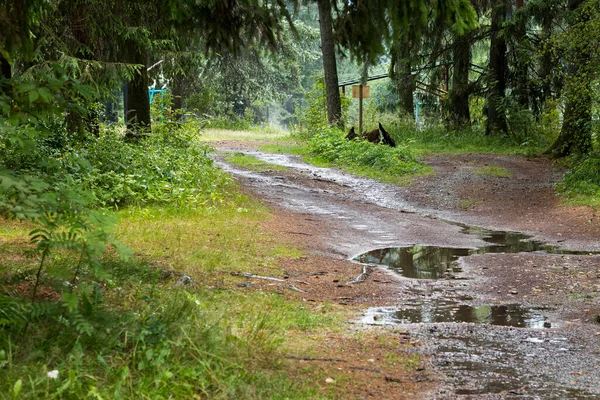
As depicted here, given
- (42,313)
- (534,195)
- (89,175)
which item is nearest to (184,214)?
(89,175)

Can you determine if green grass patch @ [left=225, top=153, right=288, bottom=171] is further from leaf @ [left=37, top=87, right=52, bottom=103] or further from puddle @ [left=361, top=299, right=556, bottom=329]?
leaf @ [left=37, top=87, right=52, bottom=103]

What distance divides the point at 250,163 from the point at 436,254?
12.0 m

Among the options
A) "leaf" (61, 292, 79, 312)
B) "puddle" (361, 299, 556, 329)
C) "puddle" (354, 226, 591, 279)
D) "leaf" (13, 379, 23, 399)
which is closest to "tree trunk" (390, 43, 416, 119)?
"puddle" (354, 226, 591, 279)

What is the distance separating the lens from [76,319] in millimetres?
4473

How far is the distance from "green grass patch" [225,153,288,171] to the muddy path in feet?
2.48

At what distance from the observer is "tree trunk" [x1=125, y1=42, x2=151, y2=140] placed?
1585 cm

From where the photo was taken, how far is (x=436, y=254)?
36.9ft

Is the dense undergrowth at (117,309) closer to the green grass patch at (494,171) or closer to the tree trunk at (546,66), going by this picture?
the green grass patch at (494,171)

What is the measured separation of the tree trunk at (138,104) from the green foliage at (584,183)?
30.0 feet

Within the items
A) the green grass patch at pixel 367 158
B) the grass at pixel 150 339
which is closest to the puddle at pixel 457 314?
the grass at pixel 150 339

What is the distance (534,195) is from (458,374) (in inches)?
503

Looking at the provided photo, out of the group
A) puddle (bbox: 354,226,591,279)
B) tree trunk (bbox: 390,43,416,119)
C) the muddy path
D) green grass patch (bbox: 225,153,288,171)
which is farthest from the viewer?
tree trunk (bbox: 390,43,416,119)

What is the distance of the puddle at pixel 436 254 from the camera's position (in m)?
10.0

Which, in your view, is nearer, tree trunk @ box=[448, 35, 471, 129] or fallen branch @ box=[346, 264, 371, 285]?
fallen branch @ box=[346, 264, 371, 285]
